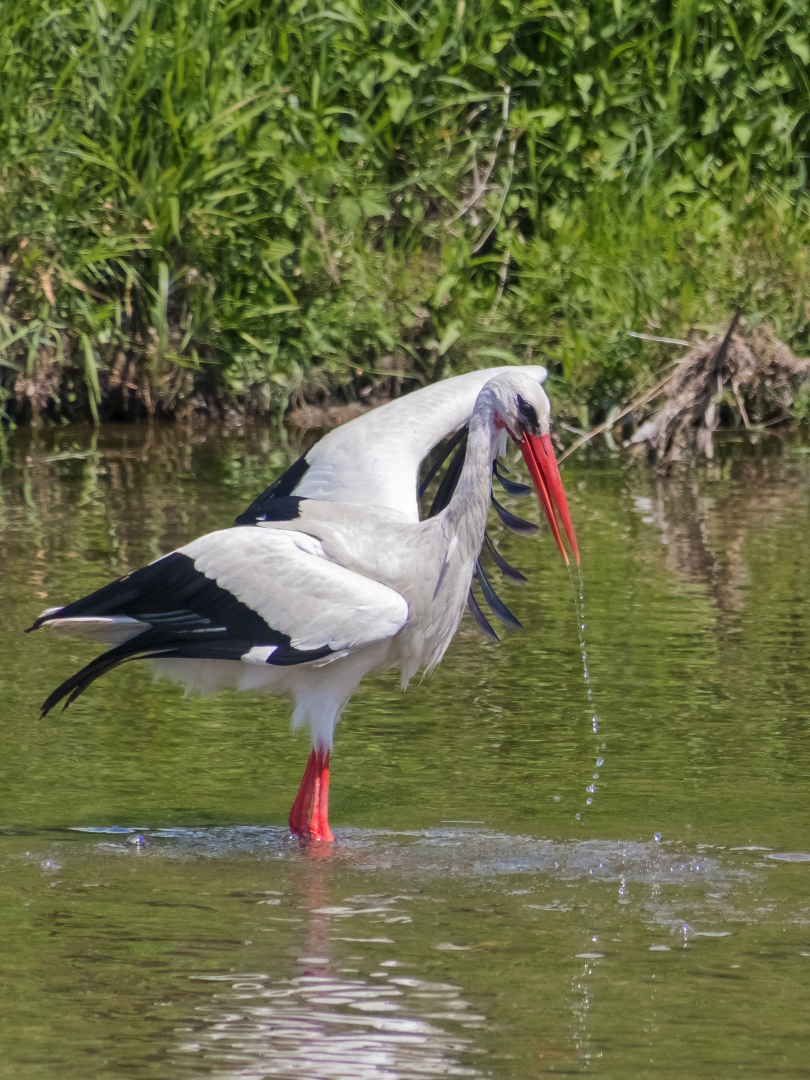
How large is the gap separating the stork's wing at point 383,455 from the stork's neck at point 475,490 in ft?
2.01

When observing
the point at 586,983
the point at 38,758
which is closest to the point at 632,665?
the point at 38,758

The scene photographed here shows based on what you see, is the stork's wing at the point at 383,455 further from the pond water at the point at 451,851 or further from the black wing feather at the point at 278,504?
the pond water at the point at 451,851

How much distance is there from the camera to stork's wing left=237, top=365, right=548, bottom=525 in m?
5.38

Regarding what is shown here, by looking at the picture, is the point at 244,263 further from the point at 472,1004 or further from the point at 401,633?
the point at 472,1004

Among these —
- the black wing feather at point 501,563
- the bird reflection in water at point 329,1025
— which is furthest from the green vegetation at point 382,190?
the bird reflection in water at point 329,1025

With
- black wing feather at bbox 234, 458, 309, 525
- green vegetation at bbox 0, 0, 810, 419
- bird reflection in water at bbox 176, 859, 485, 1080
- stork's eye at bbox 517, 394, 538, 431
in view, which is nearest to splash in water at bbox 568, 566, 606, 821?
stork's eye at bbox 517, 394, 538, 431

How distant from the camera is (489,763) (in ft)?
16.5

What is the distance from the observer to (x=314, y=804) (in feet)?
15.0

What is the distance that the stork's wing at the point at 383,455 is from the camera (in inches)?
212

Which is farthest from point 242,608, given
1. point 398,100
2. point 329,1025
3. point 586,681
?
point 398,100

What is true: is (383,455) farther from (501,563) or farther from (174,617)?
(174,617)

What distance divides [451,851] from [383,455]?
142 cm

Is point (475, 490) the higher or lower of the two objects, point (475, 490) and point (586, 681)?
the higher

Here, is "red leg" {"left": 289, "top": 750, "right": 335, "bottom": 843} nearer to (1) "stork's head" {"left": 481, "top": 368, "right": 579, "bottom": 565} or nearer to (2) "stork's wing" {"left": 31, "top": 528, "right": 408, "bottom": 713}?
(2) "stork's wing" {"left": 31, "top": 528, "right": 408, "bottom": 713}
